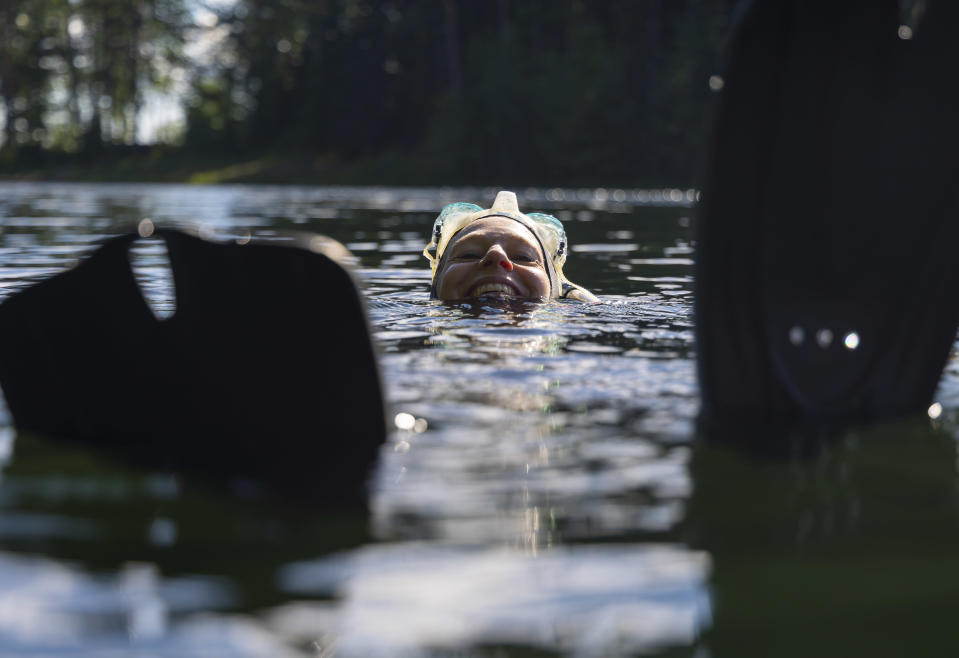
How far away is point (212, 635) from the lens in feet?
6.76

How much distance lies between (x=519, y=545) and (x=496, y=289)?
159 inches

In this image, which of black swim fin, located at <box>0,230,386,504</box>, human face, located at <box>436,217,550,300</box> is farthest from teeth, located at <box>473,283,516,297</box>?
black swim fin, located at <box>0,230,386,504</box>

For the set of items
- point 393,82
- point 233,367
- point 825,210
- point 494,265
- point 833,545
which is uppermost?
point 393,82

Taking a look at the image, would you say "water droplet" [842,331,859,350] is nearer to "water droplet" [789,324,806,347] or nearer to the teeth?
"water droplet" [789,324,806,347]

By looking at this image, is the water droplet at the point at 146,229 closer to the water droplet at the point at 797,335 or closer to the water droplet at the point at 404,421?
the water droplet at the point at 404,421

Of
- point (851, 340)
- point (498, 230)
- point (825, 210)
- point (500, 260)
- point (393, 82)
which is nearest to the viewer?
point (825, 210)

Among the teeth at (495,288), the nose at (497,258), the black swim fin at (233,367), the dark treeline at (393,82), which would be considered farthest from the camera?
the dark treeline at (393,82)

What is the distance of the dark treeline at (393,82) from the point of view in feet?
148

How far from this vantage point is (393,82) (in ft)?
→ 179

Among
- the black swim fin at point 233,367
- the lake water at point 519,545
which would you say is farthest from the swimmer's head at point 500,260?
the black swim fin at point 233,367

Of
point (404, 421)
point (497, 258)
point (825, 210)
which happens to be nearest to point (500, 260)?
point (497, 258)

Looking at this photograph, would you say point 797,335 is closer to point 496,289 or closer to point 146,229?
point 146,229

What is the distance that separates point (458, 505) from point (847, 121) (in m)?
1.63

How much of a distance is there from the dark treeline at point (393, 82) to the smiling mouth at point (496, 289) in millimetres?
36345
